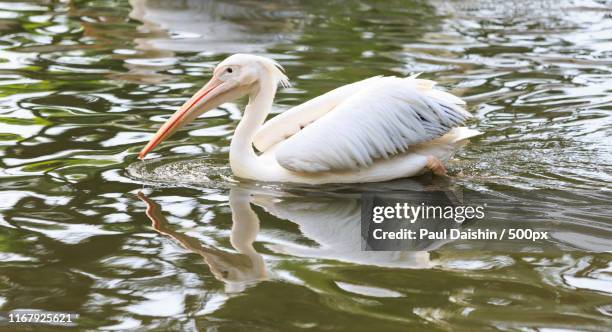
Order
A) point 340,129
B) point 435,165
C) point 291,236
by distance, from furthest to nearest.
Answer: point 435,165 → point 340,129 → point 291,236

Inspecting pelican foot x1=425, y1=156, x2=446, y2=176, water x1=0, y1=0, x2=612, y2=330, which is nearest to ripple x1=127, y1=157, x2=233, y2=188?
water x1=0, y1=0, x2=612, y2=330

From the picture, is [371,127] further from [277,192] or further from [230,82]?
[230,82]

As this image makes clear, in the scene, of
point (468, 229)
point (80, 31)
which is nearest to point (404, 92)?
point (468, 229)

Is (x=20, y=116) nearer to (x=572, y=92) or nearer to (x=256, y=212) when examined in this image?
(x=256, y=212)

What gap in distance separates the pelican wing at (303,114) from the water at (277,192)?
0.36 m

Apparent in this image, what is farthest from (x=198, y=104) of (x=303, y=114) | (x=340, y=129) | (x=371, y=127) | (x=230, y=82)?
(x=371, y=127)

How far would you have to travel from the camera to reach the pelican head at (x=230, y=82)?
534 cm

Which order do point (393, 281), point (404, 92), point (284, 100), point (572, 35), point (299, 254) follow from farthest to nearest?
point (572, 35) → point (284, 100) → point (404, 92) → point (299, 254) → point (393, 281)

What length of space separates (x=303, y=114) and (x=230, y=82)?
0.41 meters

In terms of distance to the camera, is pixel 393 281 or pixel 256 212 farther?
pixel 256 212

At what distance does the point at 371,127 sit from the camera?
5082 millimetres

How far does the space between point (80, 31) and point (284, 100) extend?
3365 millimetres

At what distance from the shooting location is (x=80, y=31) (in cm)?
960

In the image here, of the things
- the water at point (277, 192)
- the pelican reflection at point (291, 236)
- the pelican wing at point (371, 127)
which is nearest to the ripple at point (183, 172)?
the water at point (277, 192)
